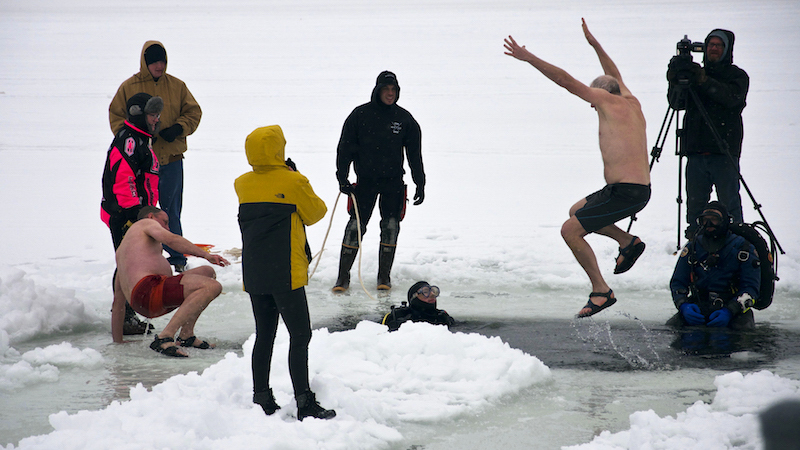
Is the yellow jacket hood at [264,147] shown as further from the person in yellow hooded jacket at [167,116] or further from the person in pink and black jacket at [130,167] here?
the person in yellow hooded jacket at [167,116]

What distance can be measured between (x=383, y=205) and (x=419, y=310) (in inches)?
65.1

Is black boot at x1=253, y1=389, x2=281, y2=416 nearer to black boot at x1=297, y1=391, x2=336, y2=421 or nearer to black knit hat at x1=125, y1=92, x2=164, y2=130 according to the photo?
black boot at x1=297, y1=391, x2=336, y2=421

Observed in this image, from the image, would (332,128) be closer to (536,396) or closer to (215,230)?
(215,230)

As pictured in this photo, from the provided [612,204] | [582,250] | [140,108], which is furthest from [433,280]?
[140,108]

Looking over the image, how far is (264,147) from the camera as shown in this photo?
11.3 ft

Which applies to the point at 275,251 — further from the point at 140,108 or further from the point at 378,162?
the point at 378,162

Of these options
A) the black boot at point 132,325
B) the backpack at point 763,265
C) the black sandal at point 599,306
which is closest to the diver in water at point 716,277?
the backpack at point 763,265

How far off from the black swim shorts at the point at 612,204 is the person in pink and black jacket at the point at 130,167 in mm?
3220

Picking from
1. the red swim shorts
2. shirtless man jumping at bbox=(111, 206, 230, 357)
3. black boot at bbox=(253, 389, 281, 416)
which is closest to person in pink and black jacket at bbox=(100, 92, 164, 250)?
shirtless man jumping at bbox=(111, 206, 230, 357)

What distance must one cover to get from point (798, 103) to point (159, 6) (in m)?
35.1

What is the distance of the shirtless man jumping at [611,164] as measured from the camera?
16.6ft

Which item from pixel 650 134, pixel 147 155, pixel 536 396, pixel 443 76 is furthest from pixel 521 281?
pixel 443 76

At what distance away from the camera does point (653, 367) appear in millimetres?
4488

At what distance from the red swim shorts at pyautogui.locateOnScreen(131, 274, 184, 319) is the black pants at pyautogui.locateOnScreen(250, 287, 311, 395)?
58.3 inches
